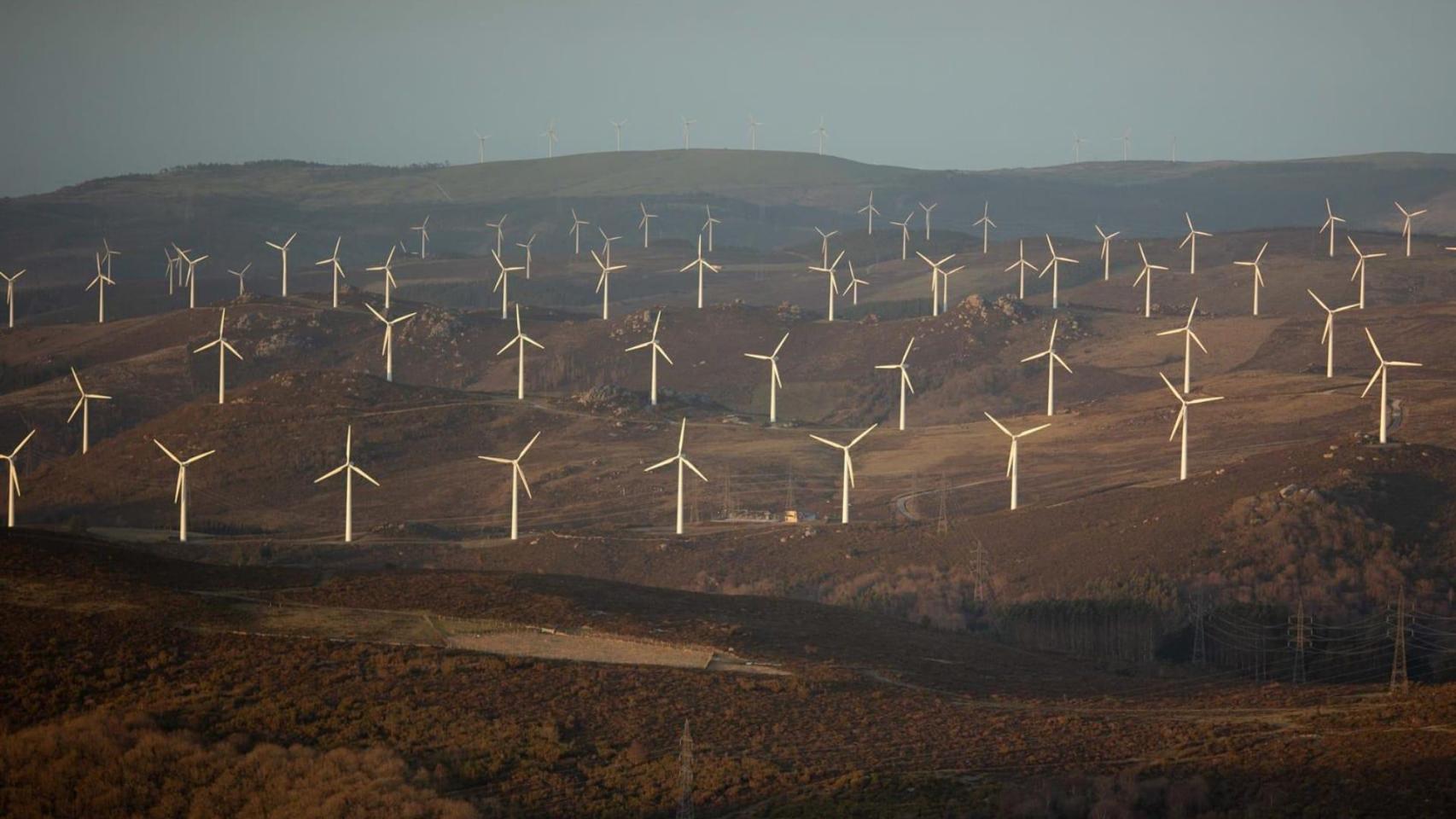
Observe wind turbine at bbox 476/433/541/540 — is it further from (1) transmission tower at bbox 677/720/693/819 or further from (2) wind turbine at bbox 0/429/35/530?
(1) transmission tower at bbox 677/720/693/819

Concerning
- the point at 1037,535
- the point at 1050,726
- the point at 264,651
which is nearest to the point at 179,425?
the point at 1037,535

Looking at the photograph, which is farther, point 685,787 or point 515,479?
point 515,479

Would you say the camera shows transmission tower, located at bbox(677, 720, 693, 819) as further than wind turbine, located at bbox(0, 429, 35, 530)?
No

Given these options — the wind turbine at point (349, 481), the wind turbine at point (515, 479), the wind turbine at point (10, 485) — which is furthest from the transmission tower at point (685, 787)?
the wind turbine at point (10, 485)

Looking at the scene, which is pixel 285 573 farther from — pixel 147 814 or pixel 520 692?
pixel 147 814

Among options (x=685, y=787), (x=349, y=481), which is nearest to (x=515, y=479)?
(x=349, y=481)

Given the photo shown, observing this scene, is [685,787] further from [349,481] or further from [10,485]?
[10,485]

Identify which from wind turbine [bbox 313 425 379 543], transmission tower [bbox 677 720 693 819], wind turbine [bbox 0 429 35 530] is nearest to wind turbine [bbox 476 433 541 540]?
wind turbine [bbox 313 425 379 543]

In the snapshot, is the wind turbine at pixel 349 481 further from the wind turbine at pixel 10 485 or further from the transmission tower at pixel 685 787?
the transmission tower at pixel 685 787

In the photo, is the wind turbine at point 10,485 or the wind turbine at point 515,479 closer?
the wind turbine at point 10,485

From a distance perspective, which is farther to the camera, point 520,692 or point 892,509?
point 892,509

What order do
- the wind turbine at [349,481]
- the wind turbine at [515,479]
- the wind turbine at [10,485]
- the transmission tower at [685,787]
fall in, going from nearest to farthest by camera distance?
the transmission tower at [685,787] < the wind turbine at [10,485] < the wind turbine at [515,479] < the wind turbine at [349,481]
